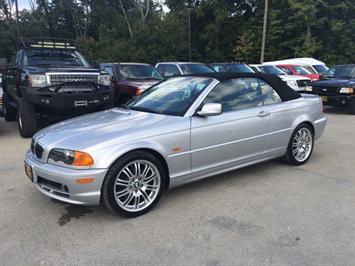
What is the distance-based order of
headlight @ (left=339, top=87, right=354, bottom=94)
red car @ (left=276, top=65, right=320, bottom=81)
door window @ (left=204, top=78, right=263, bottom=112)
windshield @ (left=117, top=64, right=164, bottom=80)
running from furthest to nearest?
red car @ (left=276, top=65, right=320, bottom=81) → headlight @ (left=339, top=87, right=354, bottom=94) → windshield @ (left=117, top=64, right=164, bottom=80) → door window @ (left=204, top=78, right=263, bottom=112)

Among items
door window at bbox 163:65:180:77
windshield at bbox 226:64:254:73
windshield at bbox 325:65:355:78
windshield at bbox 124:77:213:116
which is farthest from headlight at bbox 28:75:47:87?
windshield at bbox 325:65:355:78

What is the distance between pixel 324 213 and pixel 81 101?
509 cm

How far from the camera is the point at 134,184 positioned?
3.70 metres

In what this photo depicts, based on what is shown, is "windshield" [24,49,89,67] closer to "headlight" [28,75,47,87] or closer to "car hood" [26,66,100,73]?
"car hood" [26,66,100,73]

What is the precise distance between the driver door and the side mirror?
101mm

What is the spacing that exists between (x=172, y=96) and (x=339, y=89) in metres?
7.97

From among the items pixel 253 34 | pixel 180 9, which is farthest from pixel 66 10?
pixel 253 34

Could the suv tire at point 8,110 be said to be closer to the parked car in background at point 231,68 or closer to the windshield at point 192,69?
the windshield at point 192,69

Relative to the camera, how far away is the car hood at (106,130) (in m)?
3.54

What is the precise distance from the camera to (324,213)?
Result: 12.2 ft

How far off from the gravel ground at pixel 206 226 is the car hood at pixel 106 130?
79 cm

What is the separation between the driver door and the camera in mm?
4145

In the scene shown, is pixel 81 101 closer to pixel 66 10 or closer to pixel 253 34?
pixel 253 34

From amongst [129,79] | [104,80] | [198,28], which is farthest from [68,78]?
→ [198,28]
